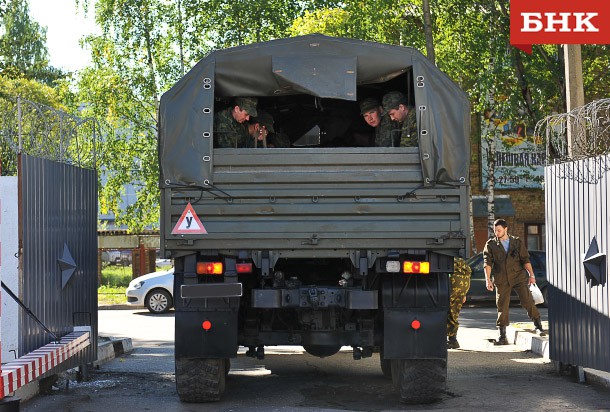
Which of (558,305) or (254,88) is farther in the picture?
(558,305)

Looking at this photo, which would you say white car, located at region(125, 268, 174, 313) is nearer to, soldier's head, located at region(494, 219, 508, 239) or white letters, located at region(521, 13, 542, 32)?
Result: soldier's head, located at region(494, 219, 508, 239)

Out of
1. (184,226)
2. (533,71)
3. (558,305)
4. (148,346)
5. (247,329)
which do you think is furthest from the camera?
(533,71)

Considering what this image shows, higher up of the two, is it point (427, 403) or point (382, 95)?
point (382, 95)

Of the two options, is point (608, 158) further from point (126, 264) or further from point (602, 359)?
point (126, 264)

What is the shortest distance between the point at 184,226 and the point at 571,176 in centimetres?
411

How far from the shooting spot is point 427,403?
9.99m

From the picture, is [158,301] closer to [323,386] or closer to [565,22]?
[565,22]

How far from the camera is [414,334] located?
380 inches

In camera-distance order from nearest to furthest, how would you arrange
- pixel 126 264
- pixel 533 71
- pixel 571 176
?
1. pixel 571 176
2. pixel 533 71
3. pixel 126 264

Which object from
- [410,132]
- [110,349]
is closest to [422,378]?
[410,132]

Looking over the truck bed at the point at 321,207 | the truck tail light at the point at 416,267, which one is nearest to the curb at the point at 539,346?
the truck tail light at the point at 416,267

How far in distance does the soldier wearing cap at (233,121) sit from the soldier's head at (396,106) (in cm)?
125

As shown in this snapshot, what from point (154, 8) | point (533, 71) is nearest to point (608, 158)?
point (533, 71)

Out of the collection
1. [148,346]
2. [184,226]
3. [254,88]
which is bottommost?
[148,346]
